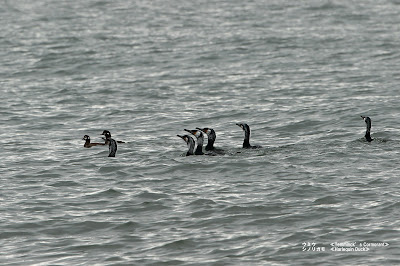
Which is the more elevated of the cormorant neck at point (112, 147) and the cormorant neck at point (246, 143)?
the cormorant neck at point (112, 147)

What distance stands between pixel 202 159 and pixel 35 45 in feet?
77.0

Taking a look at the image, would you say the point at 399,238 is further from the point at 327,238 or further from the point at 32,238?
the point at 32,238

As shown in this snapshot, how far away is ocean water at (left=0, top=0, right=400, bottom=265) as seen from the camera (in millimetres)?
16266

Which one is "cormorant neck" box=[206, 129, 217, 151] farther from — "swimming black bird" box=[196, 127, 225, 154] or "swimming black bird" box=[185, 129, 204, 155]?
"swimming black bird" box=[185, 129, 204, 155]

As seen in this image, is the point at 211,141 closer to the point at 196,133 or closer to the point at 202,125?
the point at 196,133

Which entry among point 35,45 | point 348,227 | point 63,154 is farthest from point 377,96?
point 35,45

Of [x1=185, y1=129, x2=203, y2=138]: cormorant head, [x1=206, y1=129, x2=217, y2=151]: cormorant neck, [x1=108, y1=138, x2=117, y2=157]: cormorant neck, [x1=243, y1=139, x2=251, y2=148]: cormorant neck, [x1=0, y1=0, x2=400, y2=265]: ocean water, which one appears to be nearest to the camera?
[x1=0, y1=0, x2=400, y2=265]: ocean water

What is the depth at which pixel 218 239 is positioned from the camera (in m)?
16.2

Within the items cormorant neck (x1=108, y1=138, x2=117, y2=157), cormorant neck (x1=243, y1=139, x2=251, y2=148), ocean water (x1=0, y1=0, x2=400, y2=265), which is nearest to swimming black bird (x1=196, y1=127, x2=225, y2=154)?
A: ocean water (x1=0, y1=0, x2=400, y2=265)

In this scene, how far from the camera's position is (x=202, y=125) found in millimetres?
27078

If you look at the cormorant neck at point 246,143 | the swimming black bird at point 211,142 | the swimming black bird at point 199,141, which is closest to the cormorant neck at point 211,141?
the swimming black bird at point 211,142

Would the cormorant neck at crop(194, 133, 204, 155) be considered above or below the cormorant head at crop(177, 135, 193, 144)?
below

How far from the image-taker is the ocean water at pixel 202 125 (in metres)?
16.3

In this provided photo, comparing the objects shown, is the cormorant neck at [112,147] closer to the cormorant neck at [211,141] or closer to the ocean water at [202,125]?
the ocean water at [202,125]
